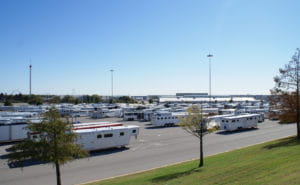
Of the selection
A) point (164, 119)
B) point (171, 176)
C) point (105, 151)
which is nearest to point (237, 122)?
point (164, 119)

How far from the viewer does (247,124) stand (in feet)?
119

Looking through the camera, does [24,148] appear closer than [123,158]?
Yes

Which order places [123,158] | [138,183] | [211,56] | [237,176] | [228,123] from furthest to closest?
1. [211,56]
2. [228,123]
3. [123,158]
4. [138,183]
5. [237,176]

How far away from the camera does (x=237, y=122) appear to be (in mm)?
34969

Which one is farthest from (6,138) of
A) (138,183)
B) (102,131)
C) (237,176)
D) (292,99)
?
(292,99)

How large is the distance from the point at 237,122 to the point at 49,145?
2908cm

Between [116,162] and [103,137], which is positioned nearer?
[116,162]

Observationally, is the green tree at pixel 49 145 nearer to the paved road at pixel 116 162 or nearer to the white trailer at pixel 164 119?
the paved road at pixel 116 162

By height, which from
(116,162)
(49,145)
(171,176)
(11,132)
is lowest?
(116,162)

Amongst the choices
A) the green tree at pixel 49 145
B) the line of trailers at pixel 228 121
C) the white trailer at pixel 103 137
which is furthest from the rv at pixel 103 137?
the green tree at pixel 49 145

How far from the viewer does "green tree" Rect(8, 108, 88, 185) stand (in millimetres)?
11156

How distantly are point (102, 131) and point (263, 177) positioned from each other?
54.2 ft

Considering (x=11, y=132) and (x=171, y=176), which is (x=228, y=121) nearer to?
(x=171, y=176)

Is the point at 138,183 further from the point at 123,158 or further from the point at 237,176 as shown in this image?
the point at 123,158
